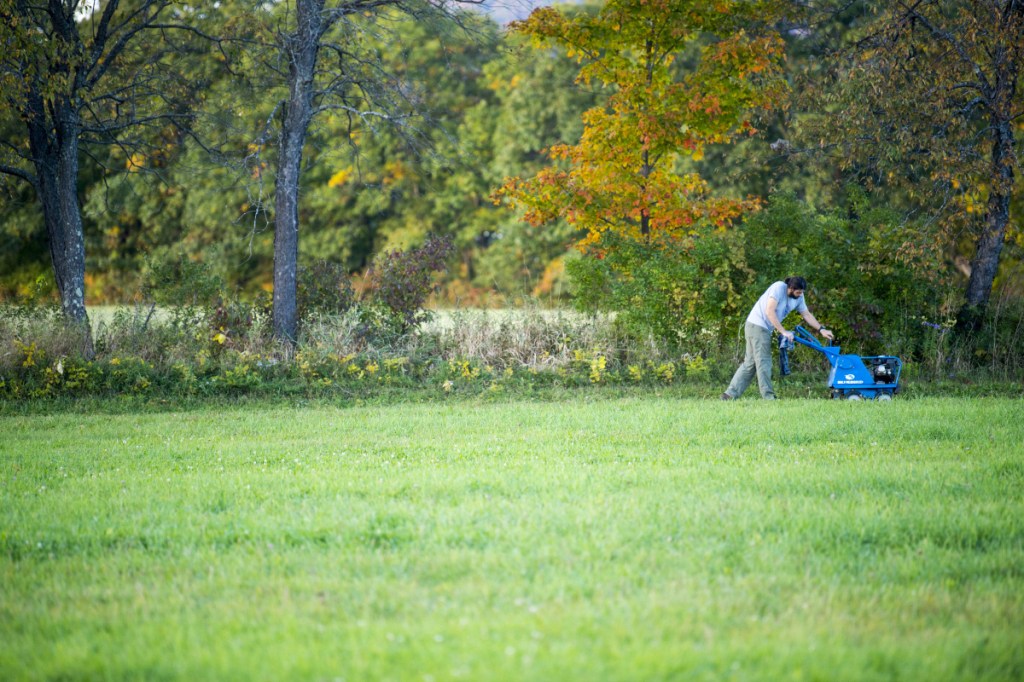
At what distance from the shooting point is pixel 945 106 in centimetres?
1362

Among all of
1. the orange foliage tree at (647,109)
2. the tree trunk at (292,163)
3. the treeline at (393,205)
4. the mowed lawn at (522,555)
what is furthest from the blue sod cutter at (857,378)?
the treeline at (393,205)

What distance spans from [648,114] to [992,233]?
5.46 meters

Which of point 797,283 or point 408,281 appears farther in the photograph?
point 408,281

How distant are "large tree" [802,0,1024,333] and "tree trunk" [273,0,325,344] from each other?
26.0 feet

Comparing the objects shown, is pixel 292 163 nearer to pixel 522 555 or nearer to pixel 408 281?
pixel 408 281

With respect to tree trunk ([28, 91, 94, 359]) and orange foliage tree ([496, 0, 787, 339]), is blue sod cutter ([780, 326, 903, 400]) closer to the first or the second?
orange foliage tree ([496, 0, 787, 339])

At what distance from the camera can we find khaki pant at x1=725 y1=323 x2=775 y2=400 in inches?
437

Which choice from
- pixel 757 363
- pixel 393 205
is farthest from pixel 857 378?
pixel 393 205

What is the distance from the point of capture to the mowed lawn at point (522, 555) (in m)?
3.78

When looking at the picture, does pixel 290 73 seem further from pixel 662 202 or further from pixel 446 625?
pixel 446 625

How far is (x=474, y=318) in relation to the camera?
14.0m

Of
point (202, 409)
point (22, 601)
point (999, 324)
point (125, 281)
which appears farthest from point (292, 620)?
point (125, 281)

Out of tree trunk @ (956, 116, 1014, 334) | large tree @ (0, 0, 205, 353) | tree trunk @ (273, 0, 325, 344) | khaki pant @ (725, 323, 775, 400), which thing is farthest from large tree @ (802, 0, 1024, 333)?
large tree @ (0, 0, 205, 353)

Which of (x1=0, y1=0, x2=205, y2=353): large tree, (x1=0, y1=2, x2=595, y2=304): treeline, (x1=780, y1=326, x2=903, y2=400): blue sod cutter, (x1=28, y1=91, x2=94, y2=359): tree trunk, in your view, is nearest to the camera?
(x1=780, y1=326, x2=903, y2=400): blue sod cutter
